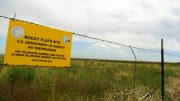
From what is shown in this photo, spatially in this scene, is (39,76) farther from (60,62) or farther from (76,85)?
(60,62)

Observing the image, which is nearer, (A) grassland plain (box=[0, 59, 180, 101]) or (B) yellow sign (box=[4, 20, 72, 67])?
(B) yellow sign (box=[4, 20, 72, 67])

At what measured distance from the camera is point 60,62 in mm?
6559

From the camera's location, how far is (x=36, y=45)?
6.12 metres

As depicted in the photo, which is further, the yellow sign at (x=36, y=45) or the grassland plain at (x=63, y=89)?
the grassland plain at (x=63, y=89)

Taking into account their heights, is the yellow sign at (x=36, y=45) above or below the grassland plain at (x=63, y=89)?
above

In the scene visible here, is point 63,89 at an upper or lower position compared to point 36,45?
lower

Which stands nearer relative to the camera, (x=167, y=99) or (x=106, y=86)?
(x=167, y=99)

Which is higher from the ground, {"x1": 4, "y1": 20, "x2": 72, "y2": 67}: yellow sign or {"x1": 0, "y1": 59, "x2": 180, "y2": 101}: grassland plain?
{"x1": 4, "y1": 20, "x2": 72, "y2": 67}: yellow sign

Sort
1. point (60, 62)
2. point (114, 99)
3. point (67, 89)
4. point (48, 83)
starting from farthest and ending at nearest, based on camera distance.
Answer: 1. point (48, 83)
2. point (67, 89)
3. point (114, 99)
4. point (60, 62)

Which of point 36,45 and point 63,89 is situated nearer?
point 36,45

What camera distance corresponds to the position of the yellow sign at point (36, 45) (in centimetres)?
577

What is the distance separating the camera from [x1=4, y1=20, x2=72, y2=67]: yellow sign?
5.77 meters

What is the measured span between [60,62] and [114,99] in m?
2.20

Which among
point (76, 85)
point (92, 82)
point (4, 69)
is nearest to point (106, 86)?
point (92, 82)
